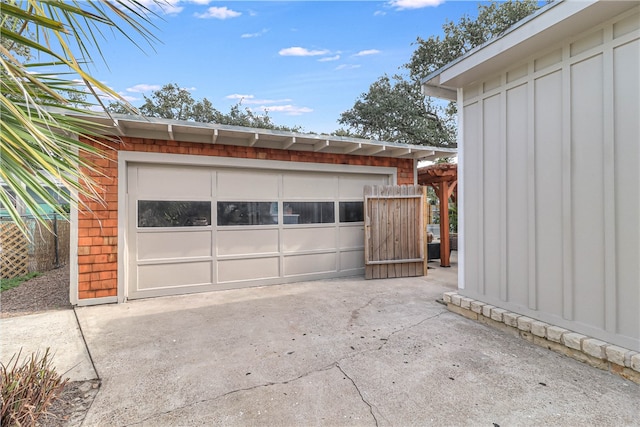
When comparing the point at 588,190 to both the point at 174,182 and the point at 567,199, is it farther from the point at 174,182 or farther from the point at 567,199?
the point at 174,182

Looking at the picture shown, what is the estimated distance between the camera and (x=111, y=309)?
159 inches

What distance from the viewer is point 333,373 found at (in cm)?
232

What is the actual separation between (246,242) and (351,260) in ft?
6.99

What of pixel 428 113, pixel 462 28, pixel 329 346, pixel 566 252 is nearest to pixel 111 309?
pixel 329 346

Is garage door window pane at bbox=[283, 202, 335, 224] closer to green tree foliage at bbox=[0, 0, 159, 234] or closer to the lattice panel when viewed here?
green tree foliage at bbox=[0, 0, 159, 234]

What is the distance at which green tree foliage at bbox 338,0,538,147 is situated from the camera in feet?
40.4

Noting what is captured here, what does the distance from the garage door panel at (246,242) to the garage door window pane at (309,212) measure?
0.41m

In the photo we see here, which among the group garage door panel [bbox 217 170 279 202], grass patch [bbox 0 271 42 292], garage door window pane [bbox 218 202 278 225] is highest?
garage door panel [bbox 217 170 279 202]

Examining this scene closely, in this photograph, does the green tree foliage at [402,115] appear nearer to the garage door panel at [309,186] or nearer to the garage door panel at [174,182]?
the garage door panel at [309,186]

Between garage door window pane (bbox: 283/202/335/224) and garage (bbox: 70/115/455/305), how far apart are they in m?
0.02

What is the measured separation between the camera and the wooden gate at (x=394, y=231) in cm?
552

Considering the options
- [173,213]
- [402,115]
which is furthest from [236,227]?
[402,115]

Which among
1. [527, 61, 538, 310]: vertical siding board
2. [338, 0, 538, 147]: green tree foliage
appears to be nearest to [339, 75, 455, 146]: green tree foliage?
[338, 0, 538, 147]: green tree foliage

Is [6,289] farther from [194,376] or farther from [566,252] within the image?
[566,252]
